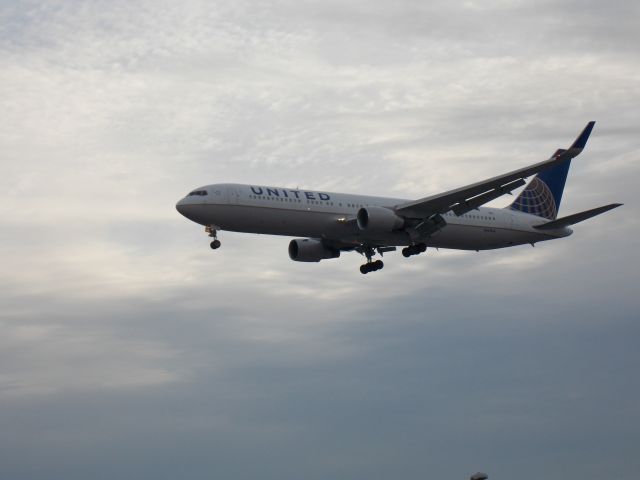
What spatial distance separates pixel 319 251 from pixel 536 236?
49.1 ft

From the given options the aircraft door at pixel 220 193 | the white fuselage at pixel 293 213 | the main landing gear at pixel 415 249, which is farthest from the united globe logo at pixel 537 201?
the aircraft door at pixel 220 193

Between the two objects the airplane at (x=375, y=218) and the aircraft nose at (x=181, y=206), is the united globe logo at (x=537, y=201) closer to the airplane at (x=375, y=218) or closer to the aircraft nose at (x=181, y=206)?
the airplane at (x=375, y=218)

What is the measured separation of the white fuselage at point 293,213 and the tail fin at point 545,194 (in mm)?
7871

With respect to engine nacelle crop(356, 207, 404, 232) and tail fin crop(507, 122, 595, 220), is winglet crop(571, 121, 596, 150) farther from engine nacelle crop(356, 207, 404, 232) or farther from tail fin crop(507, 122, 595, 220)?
engine nacelle crop(356, 207, 404, 232)

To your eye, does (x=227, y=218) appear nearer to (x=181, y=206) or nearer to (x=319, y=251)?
(x=181, y=206)

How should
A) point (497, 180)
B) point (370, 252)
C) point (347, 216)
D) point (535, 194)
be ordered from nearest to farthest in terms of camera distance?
point (497, 180) → point (347, 216) → point (370, 252) → point (535, 194)

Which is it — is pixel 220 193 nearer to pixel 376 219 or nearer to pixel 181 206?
pixel 181 206

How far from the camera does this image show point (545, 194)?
70.0 m

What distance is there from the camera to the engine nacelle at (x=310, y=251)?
62.8 meters

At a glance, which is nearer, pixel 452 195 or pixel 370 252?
pixel 452 195

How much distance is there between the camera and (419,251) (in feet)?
198

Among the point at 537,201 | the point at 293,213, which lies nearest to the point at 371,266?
the point at 293,213

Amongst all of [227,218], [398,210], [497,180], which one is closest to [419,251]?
[398,210]

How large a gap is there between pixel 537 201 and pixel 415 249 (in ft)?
43.6
